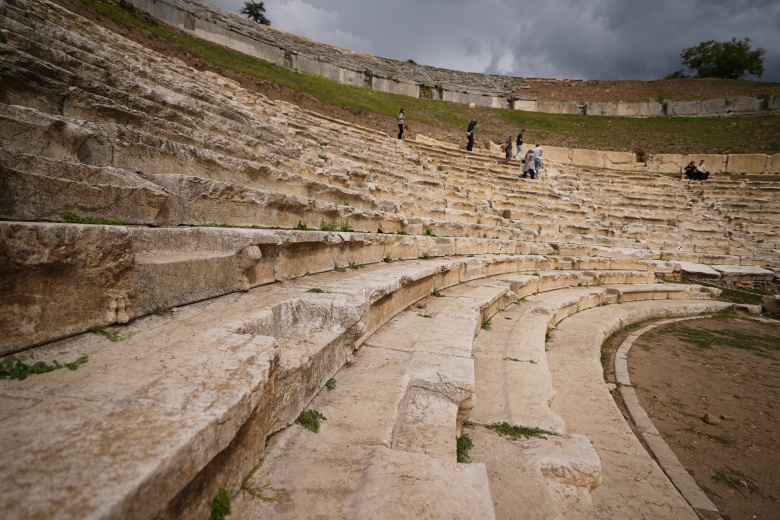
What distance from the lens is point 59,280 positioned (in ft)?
5.62

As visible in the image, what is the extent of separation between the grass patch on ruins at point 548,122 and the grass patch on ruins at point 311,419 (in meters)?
17.2

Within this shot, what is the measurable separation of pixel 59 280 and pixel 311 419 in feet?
4.51

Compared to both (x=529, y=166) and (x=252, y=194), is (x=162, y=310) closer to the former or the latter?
(x=252, y=194)

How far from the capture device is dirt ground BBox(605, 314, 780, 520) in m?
2.82

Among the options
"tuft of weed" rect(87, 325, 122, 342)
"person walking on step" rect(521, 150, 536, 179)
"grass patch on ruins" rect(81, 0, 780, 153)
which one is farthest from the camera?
"grass patch on ruins" rect(81, 0, 780, 153)

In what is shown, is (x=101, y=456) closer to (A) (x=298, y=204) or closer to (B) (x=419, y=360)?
(B) (x=419, y=360)

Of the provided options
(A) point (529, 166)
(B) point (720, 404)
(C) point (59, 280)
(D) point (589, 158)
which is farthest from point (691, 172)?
(C) point (59, 280)

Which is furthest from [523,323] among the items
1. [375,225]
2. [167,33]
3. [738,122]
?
[738,122]

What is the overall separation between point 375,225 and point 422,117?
18785mm

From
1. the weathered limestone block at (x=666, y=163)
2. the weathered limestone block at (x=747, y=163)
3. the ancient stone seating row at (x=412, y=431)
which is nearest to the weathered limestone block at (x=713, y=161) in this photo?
the weathered limestone block at (x=747, y=163)

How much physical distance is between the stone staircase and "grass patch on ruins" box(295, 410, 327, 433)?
3 centimetres

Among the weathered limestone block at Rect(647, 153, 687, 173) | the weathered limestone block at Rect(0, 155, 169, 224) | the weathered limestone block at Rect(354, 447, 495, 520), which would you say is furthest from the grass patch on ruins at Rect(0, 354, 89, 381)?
the weathered limestone block at Rect(647, 153, 687, 173)

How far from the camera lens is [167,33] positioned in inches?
610

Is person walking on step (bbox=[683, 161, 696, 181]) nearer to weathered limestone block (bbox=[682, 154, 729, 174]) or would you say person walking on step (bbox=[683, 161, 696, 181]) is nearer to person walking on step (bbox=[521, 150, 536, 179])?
weathered limestone block (bbox=[682, 154, 729, 174])
